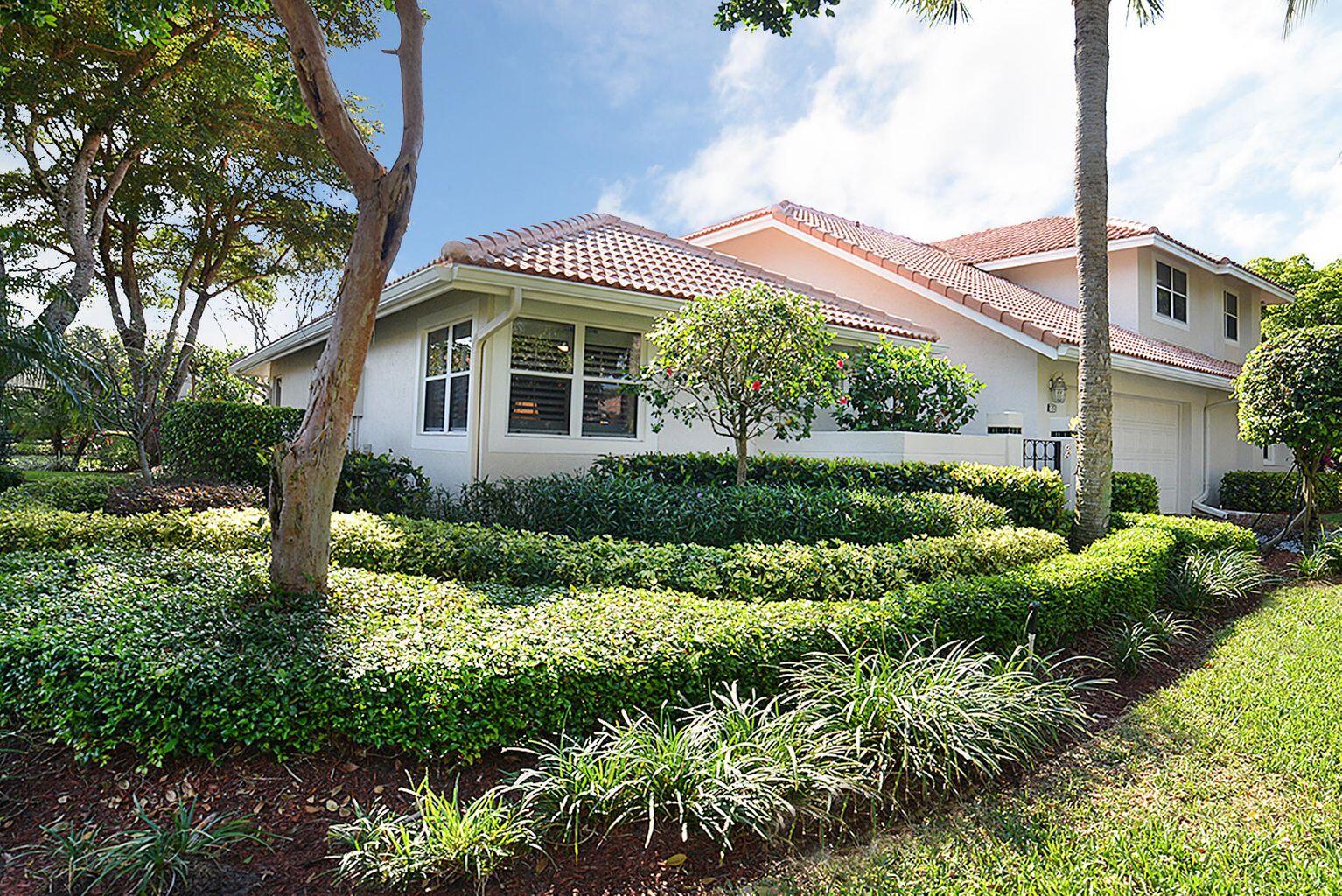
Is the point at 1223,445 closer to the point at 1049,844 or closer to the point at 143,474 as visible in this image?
the point at 1049,844

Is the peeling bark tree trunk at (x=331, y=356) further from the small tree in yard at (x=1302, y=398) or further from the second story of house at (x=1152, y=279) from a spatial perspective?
the second story of house at (x=1152, y=279)

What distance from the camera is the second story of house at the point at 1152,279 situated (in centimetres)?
1585

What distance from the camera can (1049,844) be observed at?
308cm

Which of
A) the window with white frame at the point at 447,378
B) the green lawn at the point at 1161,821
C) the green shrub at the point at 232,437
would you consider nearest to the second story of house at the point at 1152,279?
the window with white frame at the point at 447,378

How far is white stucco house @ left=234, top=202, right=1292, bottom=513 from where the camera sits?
9.24 meters

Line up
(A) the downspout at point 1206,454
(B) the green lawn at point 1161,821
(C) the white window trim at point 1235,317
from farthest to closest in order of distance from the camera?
(C) the white window trim at point 1235,317, (A) the downspout at point 1206,454, (B) the green lawn at point 1161,821

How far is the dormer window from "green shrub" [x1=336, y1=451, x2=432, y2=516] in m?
15.6

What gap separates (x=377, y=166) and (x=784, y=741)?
4101 millimetres

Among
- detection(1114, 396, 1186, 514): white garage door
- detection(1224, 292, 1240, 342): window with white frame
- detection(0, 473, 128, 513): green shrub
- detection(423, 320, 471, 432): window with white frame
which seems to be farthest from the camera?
detection(1224, 292, 1240, 342): window with white frame

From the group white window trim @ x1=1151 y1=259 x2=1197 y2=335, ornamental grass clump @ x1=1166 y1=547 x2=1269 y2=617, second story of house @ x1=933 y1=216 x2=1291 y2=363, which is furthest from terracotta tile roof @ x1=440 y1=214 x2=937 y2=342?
white window trim @ x1=1151 y1=259 x2=1197 y2=335

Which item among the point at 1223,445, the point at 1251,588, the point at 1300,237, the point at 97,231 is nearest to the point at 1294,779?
the point at 1251,588

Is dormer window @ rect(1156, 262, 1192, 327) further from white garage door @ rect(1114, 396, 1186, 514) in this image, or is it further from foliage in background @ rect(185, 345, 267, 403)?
foliage in background @ rect(185, 345, 267, 403)

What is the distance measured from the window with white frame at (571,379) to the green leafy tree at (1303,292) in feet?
66.5

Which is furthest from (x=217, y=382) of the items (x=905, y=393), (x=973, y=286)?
(x=973, y=286)
